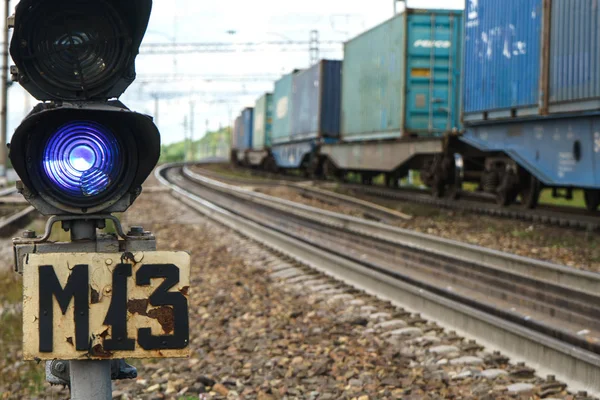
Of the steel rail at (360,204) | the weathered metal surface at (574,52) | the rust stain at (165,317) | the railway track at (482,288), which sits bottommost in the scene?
the railway track at (482,288)

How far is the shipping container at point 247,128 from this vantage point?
41.1 m

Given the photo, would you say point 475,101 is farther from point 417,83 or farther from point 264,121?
point 264,121

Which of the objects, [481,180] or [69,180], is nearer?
[69,180]

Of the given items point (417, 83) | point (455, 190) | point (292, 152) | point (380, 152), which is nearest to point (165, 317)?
point (455, 190)

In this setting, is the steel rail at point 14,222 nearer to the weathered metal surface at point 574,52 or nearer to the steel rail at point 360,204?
the steel rail at point 360,204

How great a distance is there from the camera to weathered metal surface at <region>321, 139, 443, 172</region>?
15.1m

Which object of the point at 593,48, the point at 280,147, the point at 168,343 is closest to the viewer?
the point at 168,343

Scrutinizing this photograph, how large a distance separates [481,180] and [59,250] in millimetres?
12801

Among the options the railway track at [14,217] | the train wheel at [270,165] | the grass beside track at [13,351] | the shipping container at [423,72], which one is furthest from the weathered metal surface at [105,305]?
the train wheel at [270,165]

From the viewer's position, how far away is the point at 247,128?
42.3 m

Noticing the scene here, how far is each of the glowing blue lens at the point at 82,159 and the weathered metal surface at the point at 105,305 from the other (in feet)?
0.67

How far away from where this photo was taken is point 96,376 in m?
1.71

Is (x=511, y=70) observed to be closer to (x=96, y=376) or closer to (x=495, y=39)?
(x=495, y=39)

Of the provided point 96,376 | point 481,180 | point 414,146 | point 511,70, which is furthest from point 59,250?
point 414,146
